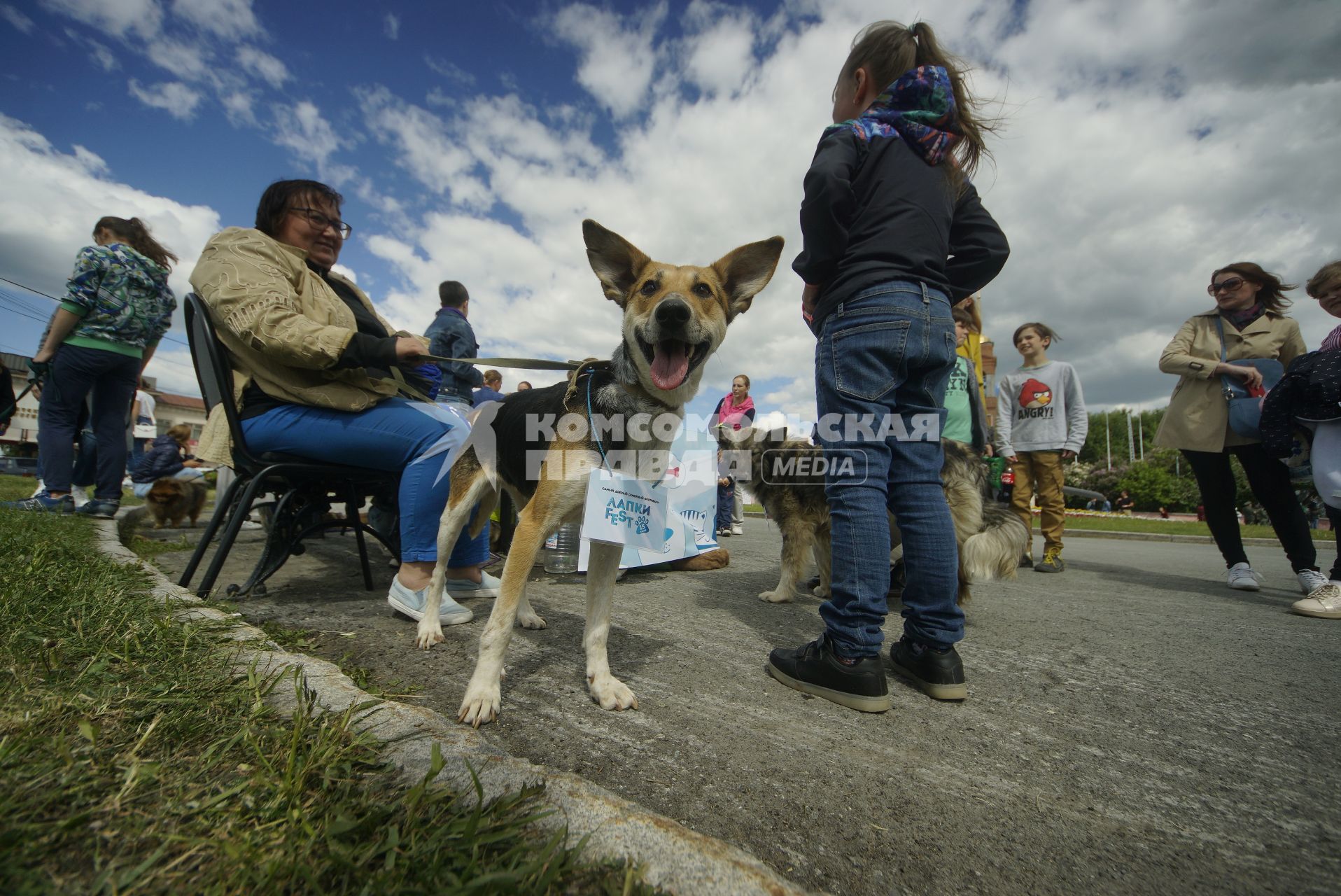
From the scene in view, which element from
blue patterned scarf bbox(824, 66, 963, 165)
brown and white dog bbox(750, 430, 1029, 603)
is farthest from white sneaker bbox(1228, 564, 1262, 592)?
blue patterned scarf bbox(824, 66, 963, 165)

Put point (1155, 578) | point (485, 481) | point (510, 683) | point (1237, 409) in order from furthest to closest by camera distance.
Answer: point (1155, 578)
point (1237, 409)
point (485, 481)
point (510, 683)

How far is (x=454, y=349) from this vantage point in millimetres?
5621

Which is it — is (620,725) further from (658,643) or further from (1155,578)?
(1155,578)

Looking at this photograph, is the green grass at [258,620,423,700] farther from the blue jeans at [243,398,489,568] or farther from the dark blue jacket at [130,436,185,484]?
the dark blue jacket at [130,436,185,484]

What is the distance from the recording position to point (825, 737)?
1707 mm

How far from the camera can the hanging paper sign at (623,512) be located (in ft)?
6.50

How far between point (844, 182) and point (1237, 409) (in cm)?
442

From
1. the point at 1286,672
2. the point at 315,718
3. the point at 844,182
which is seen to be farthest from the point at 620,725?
the point at 1286,672

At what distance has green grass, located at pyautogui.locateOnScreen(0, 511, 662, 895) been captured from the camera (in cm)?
77

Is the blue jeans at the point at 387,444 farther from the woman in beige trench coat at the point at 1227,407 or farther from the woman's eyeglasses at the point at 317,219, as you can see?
the woman in beige trench coat at the point at 1227,407

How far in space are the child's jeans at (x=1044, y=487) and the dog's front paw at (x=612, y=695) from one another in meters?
5.03

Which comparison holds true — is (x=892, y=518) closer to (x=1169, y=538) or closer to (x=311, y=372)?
(x=311, y=372)

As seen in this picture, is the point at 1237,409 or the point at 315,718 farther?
the point at 1237,409

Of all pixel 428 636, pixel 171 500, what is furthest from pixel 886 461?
pixel 171 500
